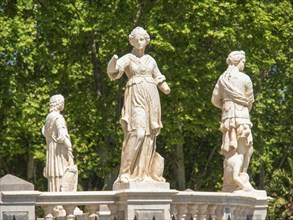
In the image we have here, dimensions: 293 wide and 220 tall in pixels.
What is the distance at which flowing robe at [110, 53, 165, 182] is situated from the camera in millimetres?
19797

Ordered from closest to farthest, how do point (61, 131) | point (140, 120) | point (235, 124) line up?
point (140, 120), point (235, 124), point (61, 131)

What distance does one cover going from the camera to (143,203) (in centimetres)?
1903

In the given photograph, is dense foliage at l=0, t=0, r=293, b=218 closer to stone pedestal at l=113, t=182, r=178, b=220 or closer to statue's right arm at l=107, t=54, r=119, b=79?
statue's right arm at l=107, t=54, r=119, b=79

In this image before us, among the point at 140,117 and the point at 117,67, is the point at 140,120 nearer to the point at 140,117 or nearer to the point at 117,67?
the point at 140,117

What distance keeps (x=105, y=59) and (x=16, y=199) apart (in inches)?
813

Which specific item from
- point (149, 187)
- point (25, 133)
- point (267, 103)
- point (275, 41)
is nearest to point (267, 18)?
point (275, 41)

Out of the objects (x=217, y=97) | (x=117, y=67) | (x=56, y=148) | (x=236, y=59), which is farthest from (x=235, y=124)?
(x=56, y=148)

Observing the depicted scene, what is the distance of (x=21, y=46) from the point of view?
1463 inches

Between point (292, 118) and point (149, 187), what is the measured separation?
26271 millimetres

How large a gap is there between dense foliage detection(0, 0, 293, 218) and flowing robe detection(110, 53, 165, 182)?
1636 cm

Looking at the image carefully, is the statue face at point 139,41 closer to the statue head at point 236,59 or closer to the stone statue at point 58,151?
the statue head at point 236,59

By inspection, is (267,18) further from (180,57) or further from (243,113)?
(243,113)

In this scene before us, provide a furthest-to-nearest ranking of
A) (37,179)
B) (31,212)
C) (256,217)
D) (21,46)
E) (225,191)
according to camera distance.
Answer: (37,179) → (21,46) → (225,191) → (256,217) → (31,212)

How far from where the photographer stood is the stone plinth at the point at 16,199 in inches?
720
